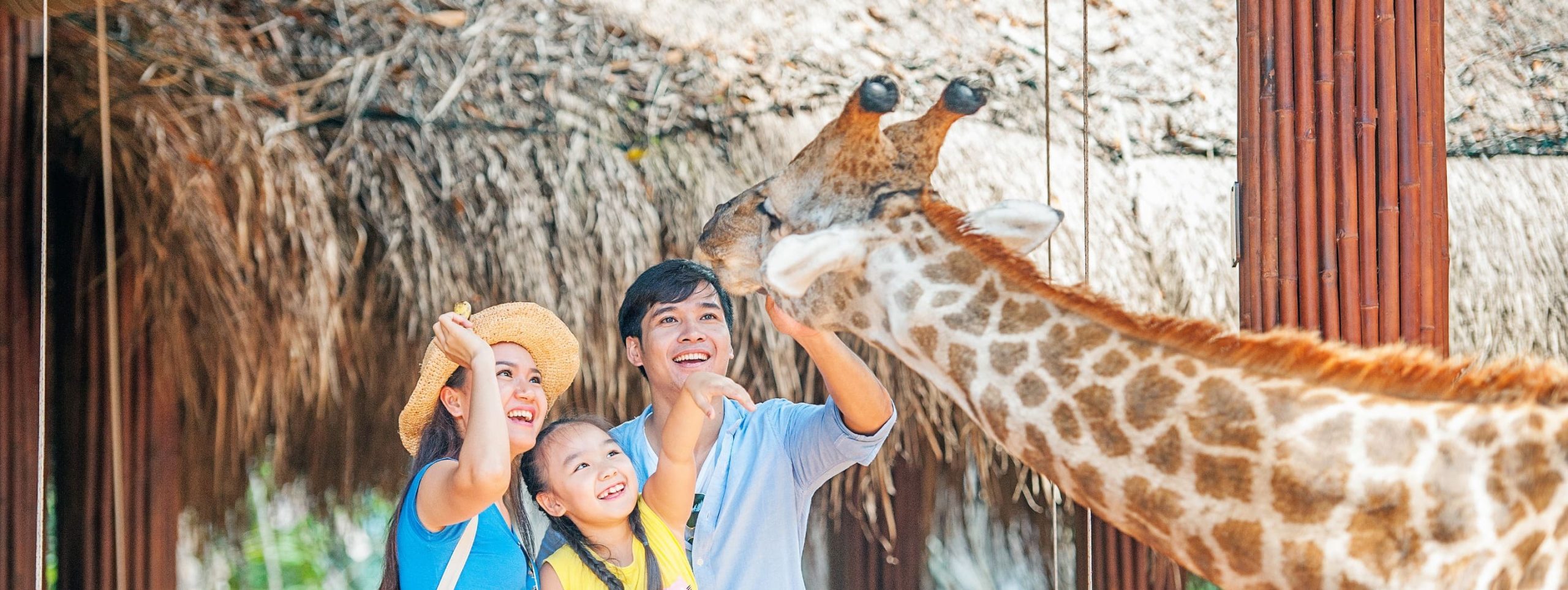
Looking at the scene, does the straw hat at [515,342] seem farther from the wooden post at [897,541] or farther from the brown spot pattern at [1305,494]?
the brown spot pattern at [1305,494]

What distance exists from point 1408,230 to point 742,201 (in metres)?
1.43

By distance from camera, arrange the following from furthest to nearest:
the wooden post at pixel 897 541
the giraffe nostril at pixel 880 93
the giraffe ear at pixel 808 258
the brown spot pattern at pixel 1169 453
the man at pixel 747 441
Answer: the wooden post at pixel 897 541 < the man at pixel 747 441 < the giraffe nostril at pixel 880 93 < the giraffe ear at pixel 808 258 < the brown spot pattern at pixel 1169 453

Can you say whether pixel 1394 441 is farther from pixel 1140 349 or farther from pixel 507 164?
pixel 507 164

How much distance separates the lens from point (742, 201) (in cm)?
221

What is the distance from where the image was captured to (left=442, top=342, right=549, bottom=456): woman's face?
7.59ft

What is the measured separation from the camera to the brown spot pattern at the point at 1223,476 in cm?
170

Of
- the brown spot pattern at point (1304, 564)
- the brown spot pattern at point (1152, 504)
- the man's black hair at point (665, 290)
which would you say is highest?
the man's black hair at point (665, 290)

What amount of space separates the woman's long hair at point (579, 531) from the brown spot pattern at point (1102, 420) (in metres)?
0.88

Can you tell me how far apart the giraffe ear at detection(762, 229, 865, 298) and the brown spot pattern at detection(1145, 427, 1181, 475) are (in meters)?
0.55

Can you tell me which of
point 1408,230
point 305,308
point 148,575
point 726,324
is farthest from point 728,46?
point 148,575

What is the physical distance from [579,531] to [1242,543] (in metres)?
1.14

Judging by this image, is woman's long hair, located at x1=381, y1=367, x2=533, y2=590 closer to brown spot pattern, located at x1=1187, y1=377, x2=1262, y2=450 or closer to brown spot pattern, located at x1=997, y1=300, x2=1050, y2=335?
brown spot pattern, located at x1=997, y1=300, x2=1050, y2=335

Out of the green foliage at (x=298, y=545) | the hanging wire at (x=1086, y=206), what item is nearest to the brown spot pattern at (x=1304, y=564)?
the hanging wire at (x=1086, y=206)

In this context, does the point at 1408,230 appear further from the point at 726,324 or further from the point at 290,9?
the point at 290,9
